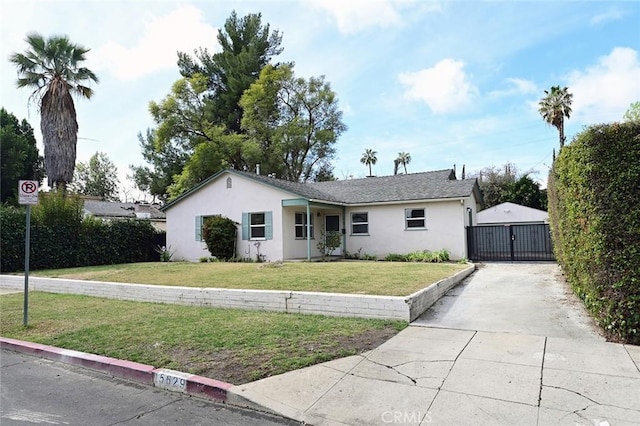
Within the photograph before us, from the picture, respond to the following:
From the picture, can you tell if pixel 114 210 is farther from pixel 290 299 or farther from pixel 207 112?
pixel 290 299

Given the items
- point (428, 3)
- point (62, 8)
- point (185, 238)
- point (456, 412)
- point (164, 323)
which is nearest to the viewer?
point (456, 412)

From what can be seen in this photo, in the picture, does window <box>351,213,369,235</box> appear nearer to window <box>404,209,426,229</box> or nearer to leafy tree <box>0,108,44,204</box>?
window <box>404,209,426,229</box>

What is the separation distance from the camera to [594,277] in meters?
5.51

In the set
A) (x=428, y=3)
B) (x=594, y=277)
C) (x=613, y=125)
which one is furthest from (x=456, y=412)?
(x=428, y=3)

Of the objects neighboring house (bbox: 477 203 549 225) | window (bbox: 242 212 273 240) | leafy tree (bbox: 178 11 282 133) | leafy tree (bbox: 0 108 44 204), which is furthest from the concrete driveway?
leafy tree (bbox: 178 11 282 133)

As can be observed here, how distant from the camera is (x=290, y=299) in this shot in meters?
7.32

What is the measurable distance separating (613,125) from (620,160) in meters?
0.53

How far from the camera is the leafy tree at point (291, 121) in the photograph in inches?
1278

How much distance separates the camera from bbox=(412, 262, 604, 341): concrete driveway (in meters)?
6.05

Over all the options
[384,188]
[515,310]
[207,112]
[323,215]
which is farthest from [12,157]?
[515,310]

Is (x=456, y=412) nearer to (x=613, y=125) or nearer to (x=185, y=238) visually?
(x=613, y=125)

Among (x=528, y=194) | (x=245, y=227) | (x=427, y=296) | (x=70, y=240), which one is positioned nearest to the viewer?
(x=427, y=296)

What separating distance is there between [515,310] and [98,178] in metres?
57.8

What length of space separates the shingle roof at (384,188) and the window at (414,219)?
26.8 inches
